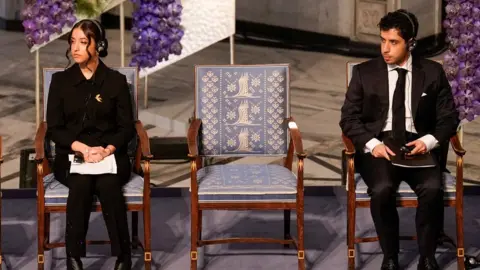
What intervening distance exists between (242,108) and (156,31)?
1.06m

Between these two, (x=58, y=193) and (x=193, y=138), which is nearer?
(x=58, y=193)

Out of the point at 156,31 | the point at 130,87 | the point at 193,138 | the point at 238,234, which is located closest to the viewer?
the point at 193,138

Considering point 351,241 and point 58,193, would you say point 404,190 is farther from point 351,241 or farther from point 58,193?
point 58,193

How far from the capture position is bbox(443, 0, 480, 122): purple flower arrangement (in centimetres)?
627

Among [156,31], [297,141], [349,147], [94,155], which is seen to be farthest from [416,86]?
[156,31]

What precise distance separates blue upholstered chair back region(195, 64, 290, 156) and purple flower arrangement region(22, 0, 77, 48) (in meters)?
1.08

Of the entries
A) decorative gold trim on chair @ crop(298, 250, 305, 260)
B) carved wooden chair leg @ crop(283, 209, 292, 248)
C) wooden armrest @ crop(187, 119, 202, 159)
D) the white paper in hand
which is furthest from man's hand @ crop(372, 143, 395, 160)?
the white paper in hand

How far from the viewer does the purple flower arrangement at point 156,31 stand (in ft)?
22.5

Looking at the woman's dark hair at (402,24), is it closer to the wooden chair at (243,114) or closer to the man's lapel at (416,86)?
the man's lapel at (416,86)

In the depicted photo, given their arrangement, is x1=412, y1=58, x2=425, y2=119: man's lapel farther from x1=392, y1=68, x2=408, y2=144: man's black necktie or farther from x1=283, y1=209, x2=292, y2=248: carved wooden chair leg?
x1=283, y1=209, x2=292, y2=248: carved wooden chair leg

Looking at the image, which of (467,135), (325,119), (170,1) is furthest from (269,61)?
(170,1)

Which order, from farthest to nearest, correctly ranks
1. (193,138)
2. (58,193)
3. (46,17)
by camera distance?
(46,17) → (193,138) → (58,193)

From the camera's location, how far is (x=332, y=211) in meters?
6.63

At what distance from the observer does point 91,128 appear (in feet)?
18.6
